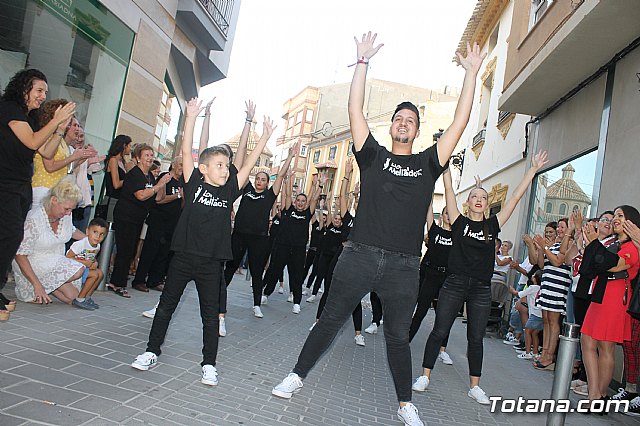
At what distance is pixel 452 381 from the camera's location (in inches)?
245

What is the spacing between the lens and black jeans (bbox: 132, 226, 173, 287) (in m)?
8.23

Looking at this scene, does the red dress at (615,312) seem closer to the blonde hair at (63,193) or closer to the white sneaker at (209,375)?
the white sneaker at (209,375)

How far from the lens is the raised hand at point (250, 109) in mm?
5504

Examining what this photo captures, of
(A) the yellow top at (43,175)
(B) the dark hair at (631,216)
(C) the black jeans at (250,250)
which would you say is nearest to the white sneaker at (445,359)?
(C) the black jeans at (250,250)

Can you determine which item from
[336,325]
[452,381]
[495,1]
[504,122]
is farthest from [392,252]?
[495,1]

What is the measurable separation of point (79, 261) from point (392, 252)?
398 cm

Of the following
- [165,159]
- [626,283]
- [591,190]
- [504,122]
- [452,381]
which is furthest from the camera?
[165,159]

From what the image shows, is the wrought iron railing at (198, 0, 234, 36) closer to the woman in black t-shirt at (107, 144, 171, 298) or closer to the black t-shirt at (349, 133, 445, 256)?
the woman in black t-shirt at (107, 144, 171, 298)

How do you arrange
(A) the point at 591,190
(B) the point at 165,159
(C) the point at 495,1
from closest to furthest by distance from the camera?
(A) the point at 591,190 < (C) the point at 495,1 < (B) the point at 165,159

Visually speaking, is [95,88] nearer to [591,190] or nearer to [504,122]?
[591,190]

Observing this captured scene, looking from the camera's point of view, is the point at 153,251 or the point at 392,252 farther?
the point at 153,251

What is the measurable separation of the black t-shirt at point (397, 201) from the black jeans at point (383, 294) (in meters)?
0.10

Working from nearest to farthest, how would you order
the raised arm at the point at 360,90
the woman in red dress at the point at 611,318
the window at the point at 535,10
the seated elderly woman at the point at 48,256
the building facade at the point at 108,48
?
the raised arm at the point at 360,90
the woman in red dress at the point at 611,318
the seated elderly woman at the point at 48,256
the building facade at the point at 108,48
the window at the point at 535,10

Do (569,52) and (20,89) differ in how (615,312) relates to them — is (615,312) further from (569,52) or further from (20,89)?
(20,89)
